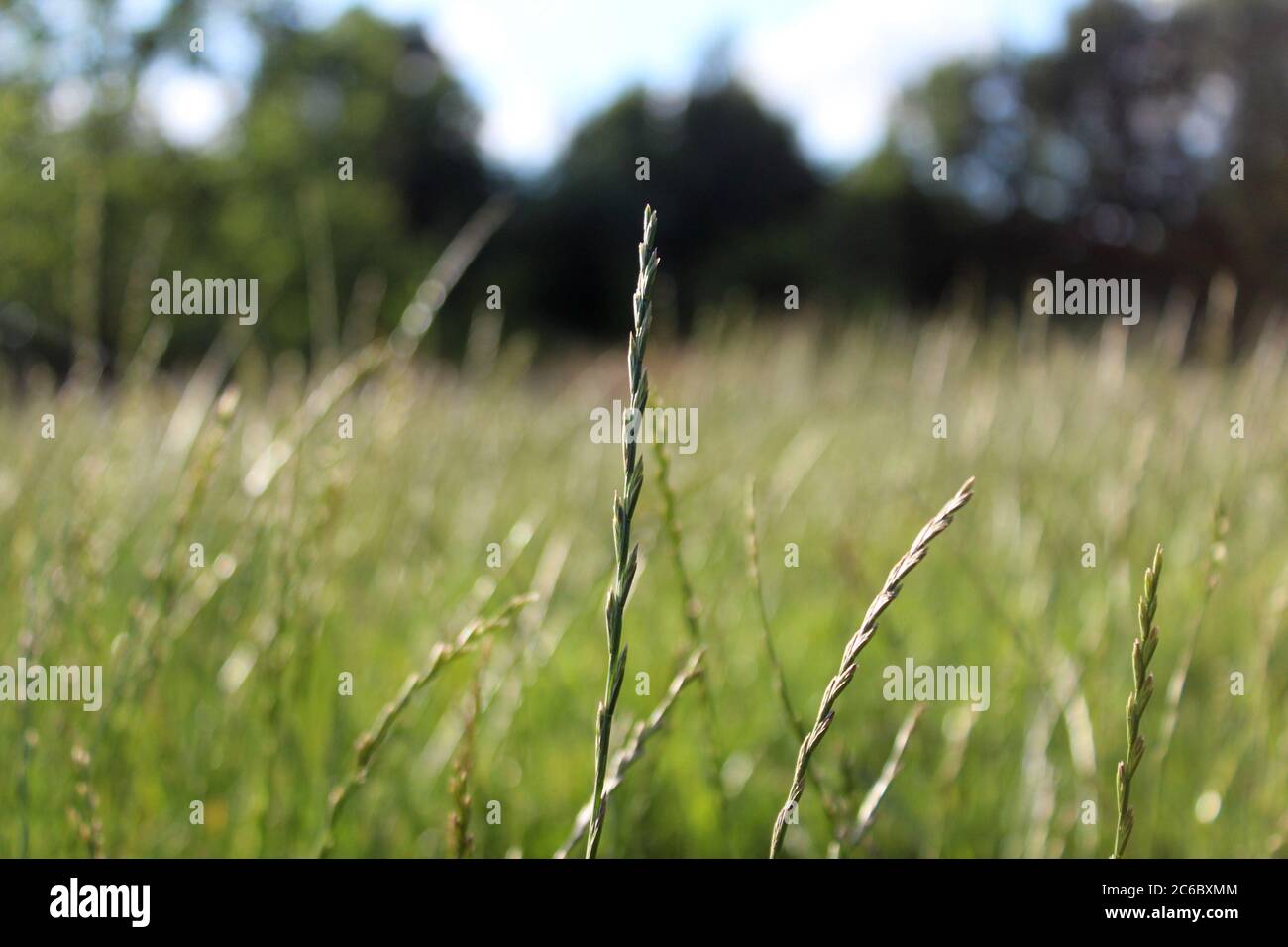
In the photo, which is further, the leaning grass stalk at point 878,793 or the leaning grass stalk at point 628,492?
the leaning grass stalk at point 878,793

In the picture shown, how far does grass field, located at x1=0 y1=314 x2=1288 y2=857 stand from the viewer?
49.6 inches

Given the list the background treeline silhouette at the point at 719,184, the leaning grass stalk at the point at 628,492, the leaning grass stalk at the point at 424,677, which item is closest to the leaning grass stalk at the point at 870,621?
the leaning grass stalk at the point at 628,492

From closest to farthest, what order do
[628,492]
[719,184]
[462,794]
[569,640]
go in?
[628,492] → [462,794] → [569,640] → [719,184]

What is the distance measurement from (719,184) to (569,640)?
17995 mm

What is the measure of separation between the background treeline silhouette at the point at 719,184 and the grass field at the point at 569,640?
10480 mm

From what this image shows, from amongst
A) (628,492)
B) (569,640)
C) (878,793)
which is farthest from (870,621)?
(569,640)

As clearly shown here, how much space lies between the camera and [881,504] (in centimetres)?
359

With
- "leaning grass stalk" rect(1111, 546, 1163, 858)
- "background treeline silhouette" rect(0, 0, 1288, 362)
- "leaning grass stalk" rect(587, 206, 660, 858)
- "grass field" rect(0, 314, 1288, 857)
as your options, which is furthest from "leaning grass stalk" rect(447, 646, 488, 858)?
"background treeline silhouette" rect(0, 0, 1288, 362)

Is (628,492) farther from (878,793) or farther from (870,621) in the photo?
(878,793)

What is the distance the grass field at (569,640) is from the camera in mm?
1261

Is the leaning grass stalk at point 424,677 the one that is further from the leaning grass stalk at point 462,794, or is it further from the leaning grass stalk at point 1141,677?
the leaning grass stalk at point 1141,677

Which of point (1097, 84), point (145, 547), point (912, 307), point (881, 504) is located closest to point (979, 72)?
point (1097, 84)

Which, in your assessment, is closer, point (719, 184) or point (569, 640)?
point (569, 640)

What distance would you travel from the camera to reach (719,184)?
64.6 feet
